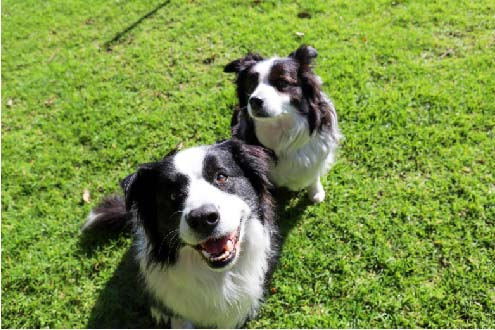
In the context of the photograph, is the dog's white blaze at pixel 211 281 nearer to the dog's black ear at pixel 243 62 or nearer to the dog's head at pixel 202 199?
the dog's head at pixel 202 199

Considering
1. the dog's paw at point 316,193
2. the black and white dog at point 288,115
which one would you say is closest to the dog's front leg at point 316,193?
the dog's paw at point 316,193

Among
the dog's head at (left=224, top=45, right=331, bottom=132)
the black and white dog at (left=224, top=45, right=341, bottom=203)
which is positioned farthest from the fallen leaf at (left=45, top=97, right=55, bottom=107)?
the dog's head at (left=224, top=45, right=331, bottom=132)

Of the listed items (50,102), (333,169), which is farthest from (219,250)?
(50,102)

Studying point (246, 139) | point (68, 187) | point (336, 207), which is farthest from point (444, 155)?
point (68, 187)

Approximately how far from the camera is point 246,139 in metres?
3.49

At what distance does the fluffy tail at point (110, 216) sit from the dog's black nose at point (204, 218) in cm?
179

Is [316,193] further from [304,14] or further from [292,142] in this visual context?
[304,14]

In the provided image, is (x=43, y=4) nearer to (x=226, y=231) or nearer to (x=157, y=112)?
(x=157, y=112)

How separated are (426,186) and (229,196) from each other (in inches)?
98.1

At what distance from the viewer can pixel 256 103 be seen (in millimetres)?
3104

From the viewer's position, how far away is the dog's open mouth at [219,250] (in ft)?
7.79

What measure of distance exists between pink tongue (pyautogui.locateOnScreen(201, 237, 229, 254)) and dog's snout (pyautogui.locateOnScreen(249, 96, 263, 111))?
1.17 m

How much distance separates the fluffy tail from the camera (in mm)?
3822

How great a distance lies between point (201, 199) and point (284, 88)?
1401 mm
